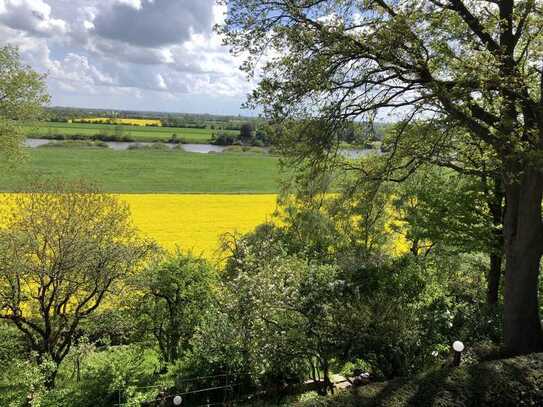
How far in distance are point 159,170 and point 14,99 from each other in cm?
4149

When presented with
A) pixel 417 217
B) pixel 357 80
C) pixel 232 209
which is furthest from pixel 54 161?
pixel 357 80

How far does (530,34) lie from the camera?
10.5m

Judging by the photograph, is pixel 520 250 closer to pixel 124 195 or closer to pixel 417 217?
pixel 417 217

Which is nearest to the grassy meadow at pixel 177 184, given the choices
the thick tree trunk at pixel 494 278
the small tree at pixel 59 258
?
the small tree at pixel 59 258

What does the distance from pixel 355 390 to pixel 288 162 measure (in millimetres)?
5402

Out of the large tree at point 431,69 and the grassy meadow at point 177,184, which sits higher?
the large tree at point 431,69

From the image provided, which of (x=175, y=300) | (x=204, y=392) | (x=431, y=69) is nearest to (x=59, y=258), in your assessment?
(x=175, y=300)

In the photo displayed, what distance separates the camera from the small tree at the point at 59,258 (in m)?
13.2

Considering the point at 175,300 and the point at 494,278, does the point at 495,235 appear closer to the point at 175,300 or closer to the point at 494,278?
the point at 494,278

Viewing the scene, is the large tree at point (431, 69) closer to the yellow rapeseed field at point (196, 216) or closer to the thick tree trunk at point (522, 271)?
the thick tree trunk at point (522, 271)

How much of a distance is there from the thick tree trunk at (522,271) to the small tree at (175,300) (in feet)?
28.9

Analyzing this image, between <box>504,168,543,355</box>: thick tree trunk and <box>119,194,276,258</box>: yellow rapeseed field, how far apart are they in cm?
1594

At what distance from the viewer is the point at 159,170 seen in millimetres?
60969

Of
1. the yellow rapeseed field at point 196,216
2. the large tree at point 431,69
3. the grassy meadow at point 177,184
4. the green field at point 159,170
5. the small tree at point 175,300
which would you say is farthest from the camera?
the green field at point 159,170
